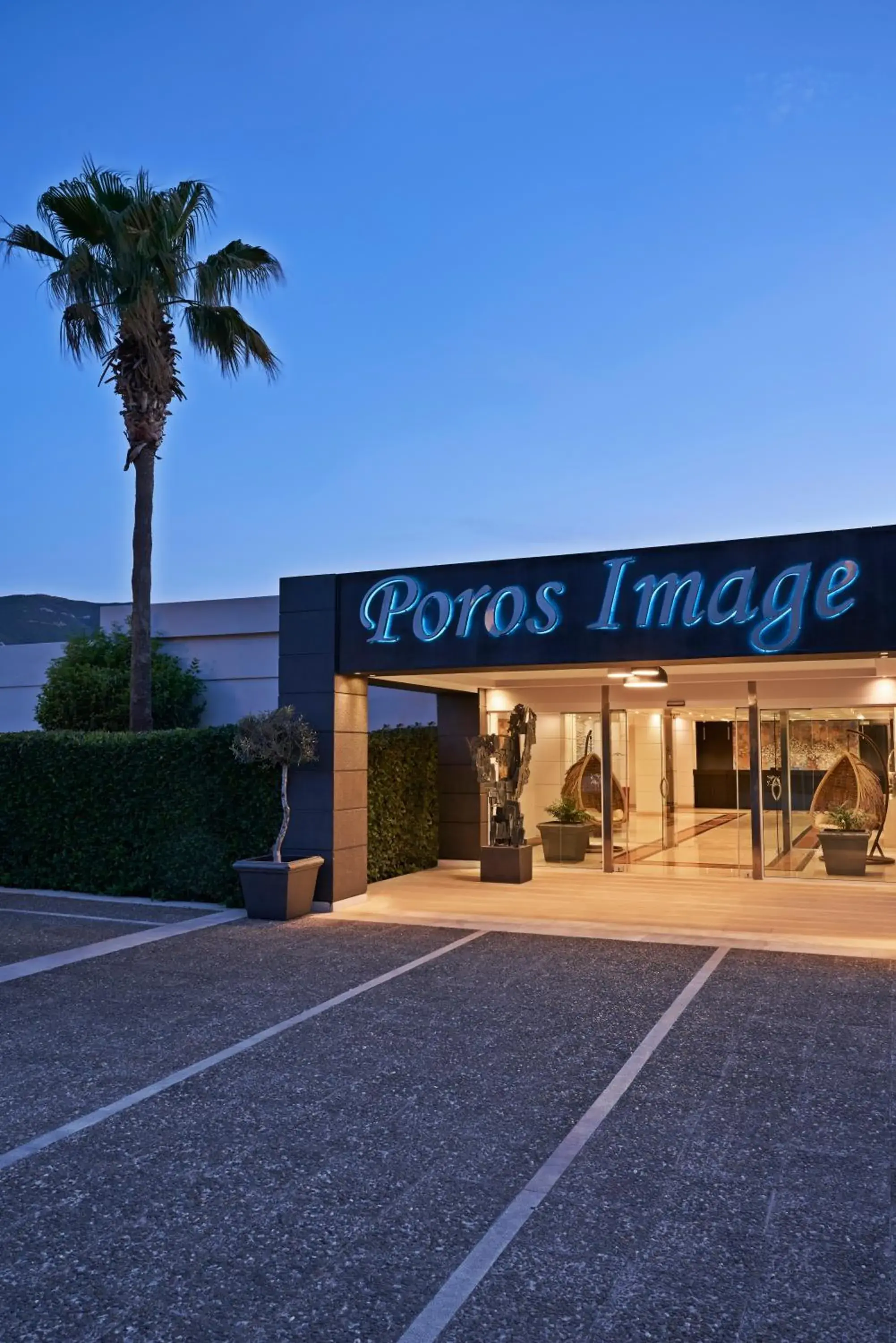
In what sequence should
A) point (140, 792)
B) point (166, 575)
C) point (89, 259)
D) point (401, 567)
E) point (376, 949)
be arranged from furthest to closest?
point (166, 575) → point (89, 259) → point (140, 792) → point (401, 567) → point (376, 949)

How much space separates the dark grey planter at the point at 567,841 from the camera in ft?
49.7

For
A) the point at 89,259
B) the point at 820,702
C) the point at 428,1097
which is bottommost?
the point at 428,1097

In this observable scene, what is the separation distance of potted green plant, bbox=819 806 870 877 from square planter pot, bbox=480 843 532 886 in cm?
404

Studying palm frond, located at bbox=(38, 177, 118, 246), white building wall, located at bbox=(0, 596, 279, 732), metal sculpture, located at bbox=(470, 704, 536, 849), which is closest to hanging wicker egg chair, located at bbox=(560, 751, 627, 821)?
metal sculpture, located at bbox=(470, 704, 536, 849)

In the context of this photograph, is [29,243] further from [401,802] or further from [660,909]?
[660,909]

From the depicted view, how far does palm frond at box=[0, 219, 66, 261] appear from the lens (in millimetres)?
13781

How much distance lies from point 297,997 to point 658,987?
8.65 ft

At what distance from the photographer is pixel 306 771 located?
11133 millimetres

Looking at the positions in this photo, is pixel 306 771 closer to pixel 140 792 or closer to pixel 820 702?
pixel 140 792

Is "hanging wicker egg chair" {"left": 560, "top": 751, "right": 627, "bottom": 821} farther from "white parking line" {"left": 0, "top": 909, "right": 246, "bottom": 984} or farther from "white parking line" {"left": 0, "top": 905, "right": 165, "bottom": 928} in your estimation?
"white parking line" {"left": 0, "top": 905, "right": 165, "bottom": 928}

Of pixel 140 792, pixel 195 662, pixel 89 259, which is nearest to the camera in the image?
pixel 140 792

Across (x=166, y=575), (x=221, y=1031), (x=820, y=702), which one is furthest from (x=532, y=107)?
(x=166, y=575)

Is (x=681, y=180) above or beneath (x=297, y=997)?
above

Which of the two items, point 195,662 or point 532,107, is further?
point 195,662
